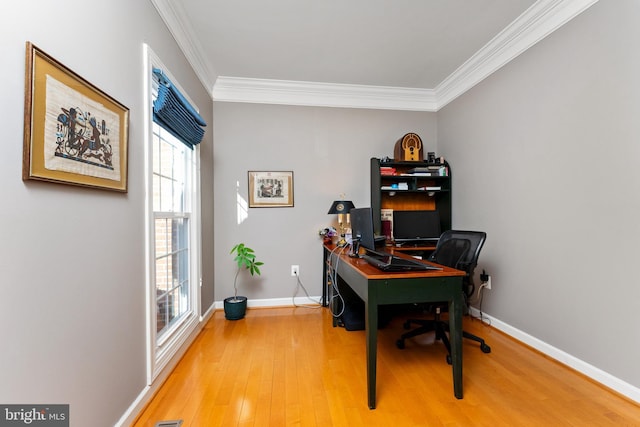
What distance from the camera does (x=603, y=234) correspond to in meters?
1.72

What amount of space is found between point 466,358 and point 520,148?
1.83 m

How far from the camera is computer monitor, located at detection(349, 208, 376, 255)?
1.77 meters

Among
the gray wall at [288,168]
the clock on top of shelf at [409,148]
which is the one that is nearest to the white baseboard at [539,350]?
the gray wall at [288,168]

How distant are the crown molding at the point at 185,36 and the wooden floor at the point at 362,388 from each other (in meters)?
2.53

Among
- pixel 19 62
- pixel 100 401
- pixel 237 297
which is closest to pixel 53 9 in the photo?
pixel 19 62

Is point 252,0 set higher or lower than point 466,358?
higher

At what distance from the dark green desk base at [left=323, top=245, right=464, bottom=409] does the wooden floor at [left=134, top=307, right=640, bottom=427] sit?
0.18 m

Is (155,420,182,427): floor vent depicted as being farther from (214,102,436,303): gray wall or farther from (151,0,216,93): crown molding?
(151,0,216,93): crown molding

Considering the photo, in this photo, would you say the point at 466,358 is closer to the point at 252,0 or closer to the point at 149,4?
the point at 252,0

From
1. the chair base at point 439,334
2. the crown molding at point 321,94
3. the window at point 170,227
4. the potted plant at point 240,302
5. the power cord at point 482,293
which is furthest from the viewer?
the crown molding at point 321,94

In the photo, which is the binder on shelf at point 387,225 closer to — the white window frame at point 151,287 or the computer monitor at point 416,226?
the computer monitor at point 416,226

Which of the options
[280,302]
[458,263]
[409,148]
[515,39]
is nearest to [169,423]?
[280,302]

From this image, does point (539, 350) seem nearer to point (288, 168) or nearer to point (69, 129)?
point (288, 168)

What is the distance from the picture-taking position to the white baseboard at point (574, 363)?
1.60m
